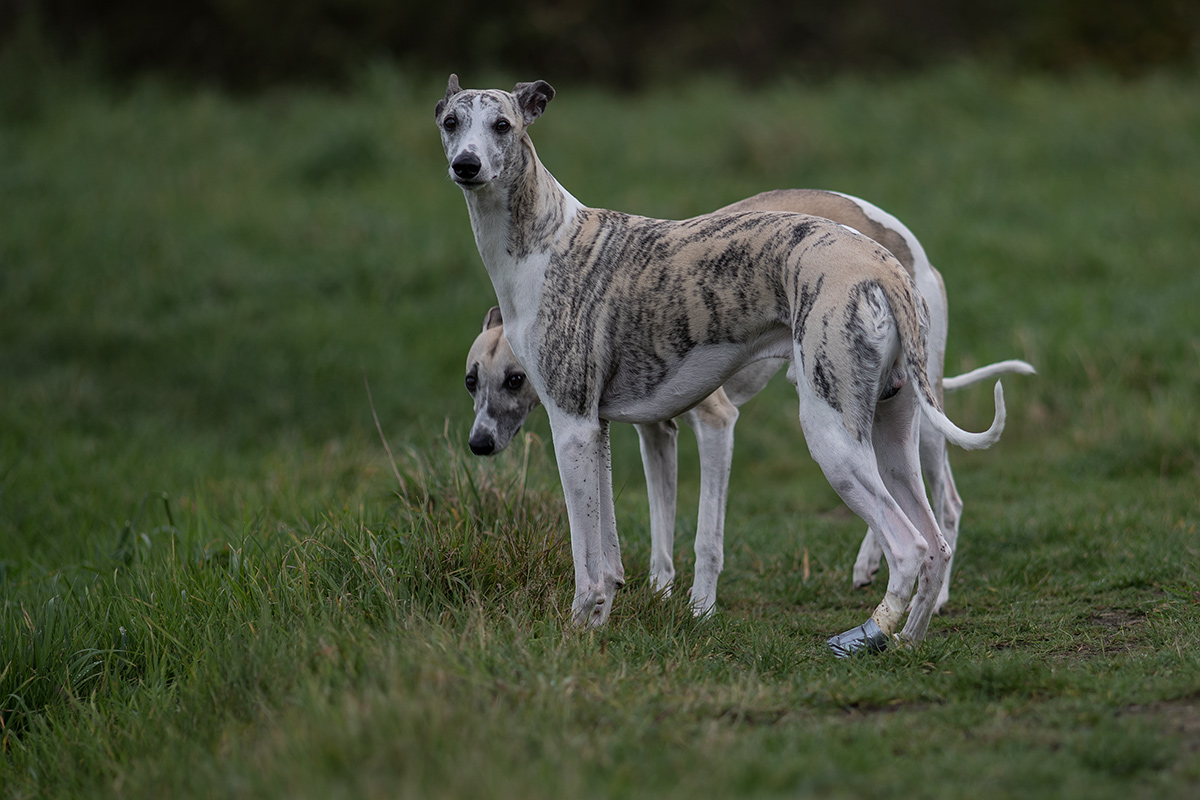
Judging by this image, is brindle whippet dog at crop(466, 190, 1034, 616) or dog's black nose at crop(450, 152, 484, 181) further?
brindle whippet dog at crop(466, 190, 1034, 616)

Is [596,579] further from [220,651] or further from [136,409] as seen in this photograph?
[136,409]

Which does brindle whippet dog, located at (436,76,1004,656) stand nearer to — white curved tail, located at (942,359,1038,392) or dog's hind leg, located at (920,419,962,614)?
white curved tail, located at (942,359,1038,392)

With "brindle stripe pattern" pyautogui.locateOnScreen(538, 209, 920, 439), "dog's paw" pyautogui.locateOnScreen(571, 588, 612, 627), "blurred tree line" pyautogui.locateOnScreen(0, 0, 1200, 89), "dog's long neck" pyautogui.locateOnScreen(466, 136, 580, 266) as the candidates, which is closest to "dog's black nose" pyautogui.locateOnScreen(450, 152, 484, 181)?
"dog's long neck" pyautogui.locateOnScreen(466, 136, 580, 266)

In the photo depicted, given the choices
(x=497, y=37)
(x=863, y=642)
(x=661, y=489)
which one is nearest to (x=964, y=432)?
(x=863, y=642)

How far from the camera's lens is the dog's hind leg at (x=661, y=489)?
5633 mm

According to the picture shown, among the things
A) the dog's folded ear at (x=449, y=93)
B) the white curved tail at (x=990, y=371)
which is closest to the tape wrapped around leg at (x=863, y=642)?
the white curved tail at (x=990, y=371)

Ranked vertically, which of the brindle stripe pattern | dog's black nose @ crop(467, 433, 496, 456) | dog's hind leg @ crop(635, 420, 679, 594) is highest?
the brindle stripe pattern

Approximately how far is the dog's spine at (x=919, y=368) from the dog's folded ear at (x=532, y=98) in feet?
5.39

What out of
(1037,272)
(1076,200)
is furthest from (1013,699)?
(1076,200)

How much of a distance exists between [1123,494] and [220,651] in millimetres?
5354

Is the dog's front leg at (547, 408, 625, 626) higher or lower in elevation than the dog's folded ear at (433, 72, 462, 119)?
lower

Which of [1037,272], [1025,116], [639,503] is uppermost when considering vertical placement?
[1025,116]

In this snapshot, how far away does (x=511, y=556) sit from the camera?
5188 mm

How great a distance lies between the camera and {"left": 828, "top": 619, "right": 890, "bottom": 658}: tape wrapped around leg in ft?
14.8
